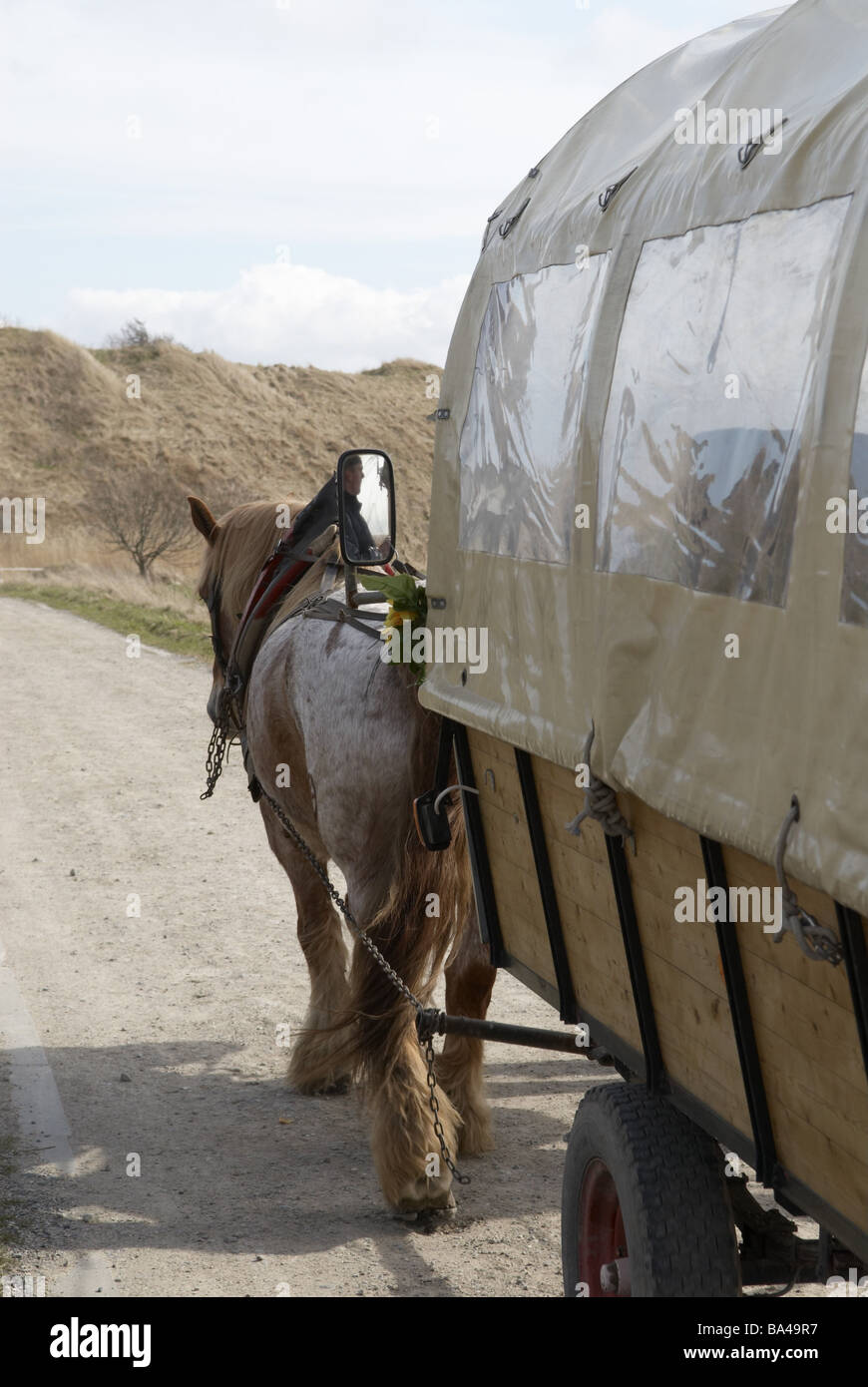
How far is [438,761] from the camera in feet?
12.8

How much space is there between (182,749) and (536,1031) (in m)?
7.49

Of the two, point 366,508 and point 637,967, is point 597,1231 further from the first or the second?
point 366,508

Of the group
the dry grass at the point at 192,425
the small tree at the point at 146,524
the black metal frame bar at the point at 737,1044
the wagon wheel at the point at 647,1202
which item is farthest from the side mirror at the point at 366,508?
the dry grass at the point at 192,425

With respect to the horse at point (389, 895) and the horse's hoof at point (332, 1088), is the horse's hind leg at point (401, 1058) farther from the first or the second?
the horse's hoof at point (332, 1088)

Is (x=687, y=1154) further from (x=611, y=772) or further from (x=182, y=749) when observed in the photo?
(x=182, y=749)

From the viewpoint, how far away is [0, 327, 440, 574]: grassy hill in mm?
54469

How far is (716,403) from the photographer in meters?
2.15

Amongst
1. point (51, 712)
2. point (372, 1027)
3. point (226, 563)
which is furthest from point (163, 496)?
point (372, 1027)

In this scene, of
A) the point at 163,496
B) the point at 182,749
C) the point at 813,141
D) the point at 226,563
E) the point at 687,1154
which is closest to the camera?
the point at 813,141

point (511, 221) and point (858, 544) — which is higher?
point (511, 221)

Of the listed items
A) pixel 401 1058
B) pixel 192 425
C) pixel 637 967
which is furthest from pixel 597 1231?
pixel 192 425

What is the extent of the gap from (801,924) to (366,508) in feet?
9.88

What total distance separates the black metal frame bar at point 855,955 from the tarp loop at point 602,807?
750 mm
